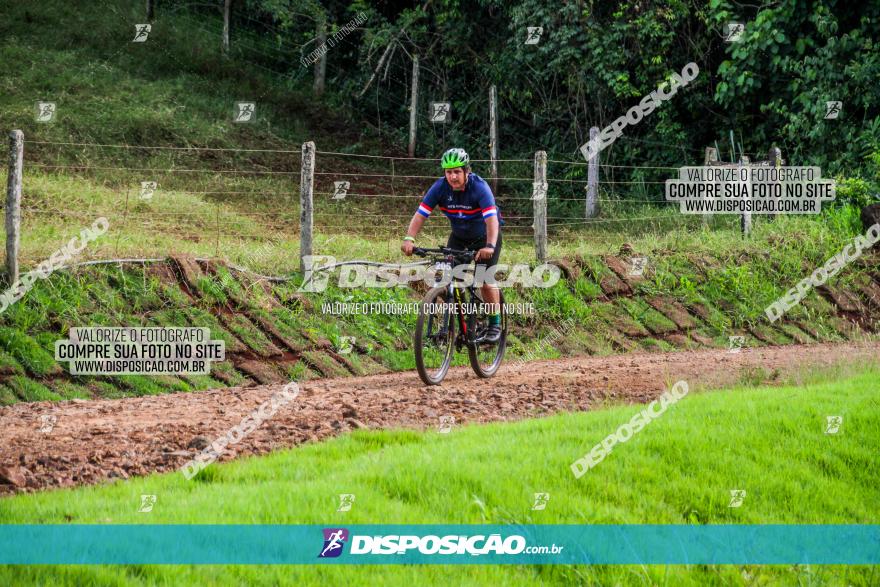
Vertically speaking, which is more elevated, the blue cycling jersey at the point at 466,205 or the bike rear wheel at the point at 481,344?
the blue cycling jersey at the point at 466,205

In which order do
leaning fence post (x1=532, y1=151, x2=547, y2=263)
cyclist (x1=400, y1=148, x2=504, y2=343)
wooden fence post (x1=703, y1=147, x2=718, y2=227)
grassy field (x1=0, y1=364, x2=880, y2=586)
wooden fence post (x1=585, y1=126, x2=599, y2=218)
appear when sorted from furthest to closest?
wooden fence post (x1=585, y1=126, x2=599, y2=218) < wooden fence post (x1=703, y1=147, x2=718, y2=227) < leaning fence post (x1=532, y1=151, x2=547, y2=263) < cyclist (x1=400, y1=148, x2=504, y2=343) < grassy field (x1=0, y1=364, x2=880, y2=586)

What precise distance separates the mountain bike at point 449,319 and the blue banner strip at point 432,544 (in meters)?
4.32

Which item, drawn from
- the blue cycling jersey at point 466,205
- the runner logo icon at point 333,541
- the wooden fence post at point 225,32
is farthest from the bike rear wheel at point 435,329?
the wooden fence post at point 225,32

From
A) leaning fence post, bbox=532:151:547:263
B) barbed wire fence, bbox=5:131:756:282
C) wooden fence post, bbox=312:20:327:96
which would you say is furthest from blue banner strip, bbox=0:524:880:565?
wooden fence post, bbox=312:20:327:96

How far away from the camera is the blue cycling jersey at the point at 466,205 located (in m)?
10.2

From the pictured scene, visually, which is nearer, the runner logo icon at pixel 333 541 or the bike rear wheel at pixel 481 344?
the runner logo icon at pixel 333 541

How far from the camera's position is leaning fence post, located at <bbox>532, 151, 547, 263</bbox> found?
14914 millimetres

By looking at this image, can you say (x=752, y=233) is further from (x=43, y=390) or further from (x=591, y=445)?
(x=43, y=390)

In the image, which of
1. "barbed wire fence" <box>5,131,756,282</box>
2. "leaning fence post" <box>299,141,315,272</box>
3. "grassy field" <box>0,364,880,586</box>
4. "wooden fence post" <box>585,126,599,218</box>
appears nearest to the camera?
"grassy field" <box>0,364,880,586</box>

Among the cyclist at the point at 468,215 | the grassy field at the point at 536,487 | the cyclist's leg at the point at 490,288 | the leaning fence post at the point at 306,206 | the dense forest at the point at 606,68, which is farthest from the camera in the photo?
the dense forest at the point at 606,68

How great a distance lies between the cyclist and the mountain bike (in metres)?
0.13

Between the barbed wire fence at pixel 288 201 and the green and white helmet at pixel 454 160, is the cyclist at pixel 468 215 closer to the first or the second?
the green and white helmet at pixel 454 160

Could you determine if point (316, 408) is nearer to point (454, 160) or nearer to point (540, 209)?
point (454, 160)

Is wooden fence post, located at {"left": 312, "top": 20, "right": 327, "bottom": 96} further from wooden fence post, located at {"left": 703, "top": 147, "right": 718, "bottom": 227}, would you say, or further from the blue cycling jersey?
the blue cycling jersey
